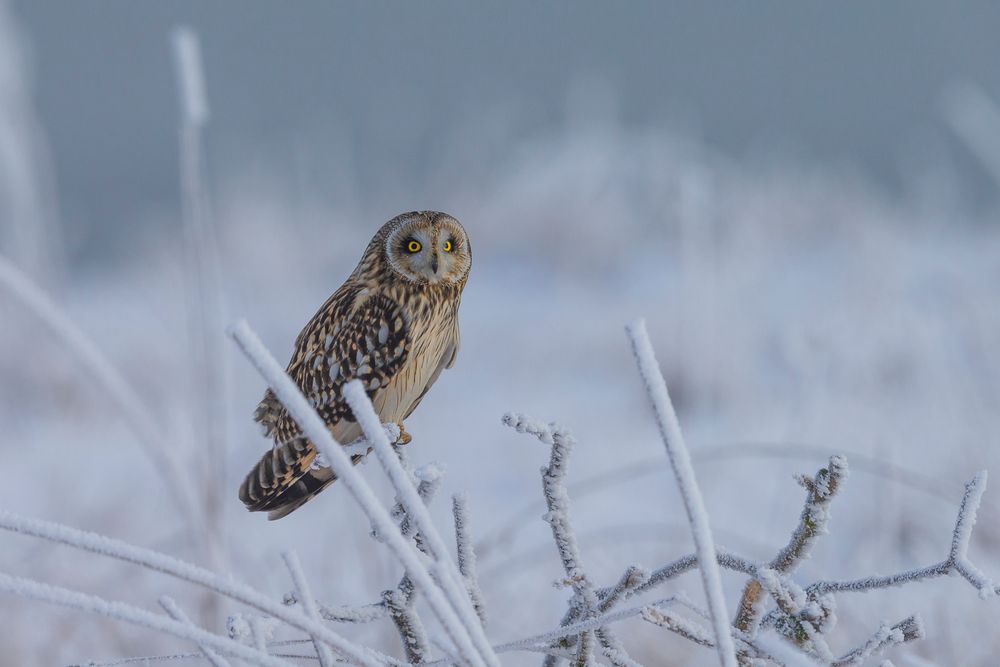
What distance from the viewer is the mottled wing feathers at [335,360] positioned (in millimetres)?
1089

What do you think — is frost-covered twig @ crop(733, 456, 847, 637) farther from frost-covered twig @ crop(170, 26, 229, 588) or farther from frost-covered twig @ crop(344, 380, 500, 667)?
frost-covered twig @ crop(170, 26, 229, 588)

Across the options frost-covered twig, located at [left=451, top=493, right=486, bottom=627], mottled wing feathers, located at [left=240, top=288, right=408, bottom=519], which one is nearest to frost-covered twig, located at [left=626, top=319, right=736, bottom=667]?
frost-covered twig, located at [left=451, top=493, right=486, bottom=627]

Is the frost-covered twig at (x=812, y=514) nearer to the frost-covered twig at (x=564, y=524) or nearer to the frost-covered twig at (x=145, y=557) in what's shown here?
the frost-covered twig at (x=564, y=524)

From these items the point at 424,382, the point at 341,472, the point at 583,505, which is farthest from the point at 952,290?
the point at 341,472

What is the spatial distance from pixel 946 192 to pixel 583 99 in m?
2.99

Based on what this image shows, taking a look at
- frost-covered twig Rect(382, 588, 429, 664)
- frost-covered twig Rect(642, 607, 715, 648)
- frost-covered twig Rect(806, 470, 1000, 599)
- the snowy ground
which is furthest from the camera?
the snowy ground

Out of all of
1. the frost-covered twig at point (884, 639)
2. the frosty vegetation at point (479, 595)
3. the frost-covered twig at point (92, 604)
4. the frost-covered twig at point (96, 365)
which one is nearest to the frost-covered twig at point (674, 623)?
the frosty vegetation at point (479, 595)

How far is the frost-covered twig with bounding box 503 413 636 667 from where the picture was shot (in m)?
0.76

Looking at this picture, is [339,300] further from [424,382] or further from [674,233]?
[674,233]

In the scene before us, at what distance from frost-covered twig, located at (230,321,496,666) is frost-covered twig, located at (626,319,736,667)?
165 millimetres

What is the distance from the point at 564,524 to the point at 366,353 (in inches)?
16.4

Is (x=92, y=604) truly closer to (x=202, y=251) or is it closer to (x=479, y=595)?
(x=479, y=595)

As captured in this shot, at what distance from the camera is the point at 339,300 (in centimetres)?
115

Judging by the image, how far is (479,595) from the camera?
37.6 inches
